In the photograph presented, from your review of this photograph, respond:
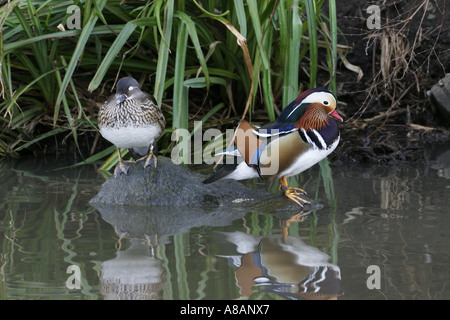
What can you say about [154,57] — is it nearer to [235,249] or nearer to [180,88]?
[180,88]

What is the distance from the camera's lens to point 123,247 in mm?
3053

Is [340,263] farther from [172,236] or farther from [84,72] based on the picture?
[84,72]

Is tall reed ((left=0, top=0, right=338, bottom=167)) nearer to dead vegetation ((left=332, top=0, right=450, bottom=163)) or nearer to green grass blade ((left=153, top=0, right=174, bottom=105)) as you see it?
green grass blade ((left=153, top=0, right=174, bottom=105))

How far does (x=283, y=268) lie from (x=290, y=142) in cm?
100

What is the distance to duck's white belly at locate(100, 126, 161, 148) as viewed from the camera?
142 inches

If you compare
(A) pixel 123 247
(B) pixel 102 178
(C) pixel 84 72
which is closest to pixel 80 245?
(A) pixel 123 247

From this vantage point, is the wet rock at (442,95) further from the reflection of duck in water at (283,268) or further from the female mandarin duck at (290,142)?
the reflection of duck in water at (283,268)

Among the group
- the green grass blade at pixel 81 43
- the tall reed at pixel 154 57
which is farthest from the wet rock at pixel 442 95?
the green grass blade at pixel 81 43

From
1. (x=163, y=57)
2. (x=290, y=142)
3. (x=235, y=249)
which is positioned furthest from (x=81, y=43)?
(x=235, y=249)

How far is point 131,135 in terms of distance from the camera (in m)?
3.62

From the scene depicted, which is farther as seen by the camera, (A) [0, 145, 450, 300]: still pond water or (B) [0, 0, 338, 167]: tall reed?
(B) [0, 0, 338, 167]: tall reed

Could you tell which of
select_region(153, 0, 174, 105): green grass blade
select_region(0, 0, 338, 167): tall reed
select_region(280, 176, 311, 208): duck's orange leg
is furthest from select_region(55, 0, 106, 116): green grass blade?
select_region(280, 176, 311, 208): duck's orange leg

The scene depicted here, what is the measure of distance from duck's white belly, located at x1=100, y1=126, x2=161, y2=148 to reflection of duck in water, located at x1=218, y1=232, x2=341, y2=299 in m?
0.76

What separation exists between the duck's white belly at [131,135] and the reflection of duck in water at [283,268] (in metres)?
0.76
